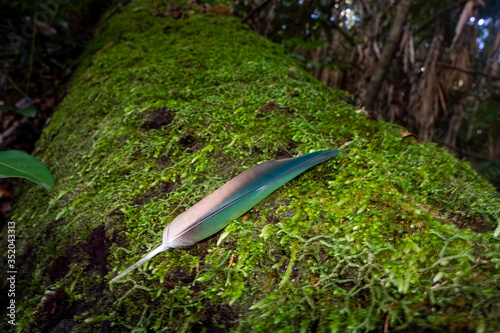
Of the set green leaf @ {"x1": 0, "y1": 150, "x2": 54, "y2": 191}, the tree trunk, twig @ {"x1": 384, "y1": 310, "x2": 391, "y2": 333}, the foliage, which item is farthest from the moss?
the foliage

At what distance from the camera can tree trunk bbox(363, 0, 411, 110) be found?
2648 millimetres

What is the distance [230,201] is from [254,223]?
0.11 m

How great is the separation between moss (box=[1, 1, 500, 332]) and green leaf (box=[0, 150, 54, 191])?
18cm

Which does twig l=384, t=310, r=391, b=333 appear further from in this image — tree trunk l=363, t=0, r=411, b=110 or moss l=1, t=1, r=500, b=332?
tree trunk l=363, t=0, r=411, b=110

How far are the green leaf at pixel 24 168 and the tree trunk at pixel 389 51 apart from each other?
8.58 feet

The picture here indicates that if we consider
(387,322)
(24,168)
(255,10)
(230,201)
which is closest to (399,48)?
(255,10)

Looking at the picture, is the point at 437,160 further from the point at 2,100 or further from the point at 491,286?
the point at 2,100

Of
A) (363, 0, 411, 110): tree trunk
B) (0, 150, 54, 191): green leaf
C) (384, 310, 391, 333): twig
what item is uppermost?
(363, 0, 411, 110): tree trunk

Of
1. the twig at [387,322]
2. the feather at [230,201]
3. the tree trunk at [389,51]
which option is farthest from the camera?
the tree trunk at [389,51]

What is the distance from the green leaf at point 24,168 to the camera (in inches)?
37.4

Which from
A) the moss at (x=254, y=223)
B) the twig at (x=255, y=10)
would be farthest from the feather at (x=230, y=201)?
the twig at (x=255, y=10)

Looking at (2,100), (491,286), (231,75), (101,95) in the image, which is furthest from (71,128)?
(491,286)

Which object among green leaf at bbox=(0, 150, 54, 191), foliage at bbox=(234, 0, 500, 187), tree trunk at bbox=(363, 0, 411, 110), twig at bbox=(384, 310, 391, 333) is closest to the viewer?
twig at bbox=(384, 310, 391, 333)

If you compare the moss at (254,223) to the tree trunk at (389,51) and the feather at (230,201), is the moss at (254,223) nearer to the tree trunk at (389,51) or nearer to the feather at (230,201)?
the feather at (230,201)
